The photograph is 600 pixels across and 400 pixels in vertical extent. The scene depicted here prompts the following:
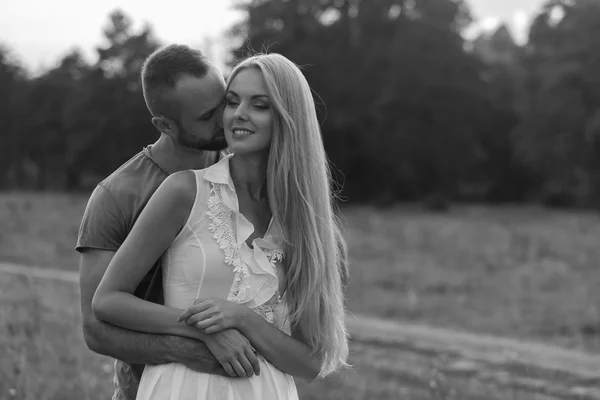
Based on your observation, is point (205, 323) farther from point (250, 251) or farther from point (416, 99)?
point (416, 99)

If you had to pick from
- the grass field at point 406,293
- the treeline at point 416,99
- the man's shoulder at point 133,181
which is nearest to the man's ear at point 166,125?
the man's shoulder at point 133,181

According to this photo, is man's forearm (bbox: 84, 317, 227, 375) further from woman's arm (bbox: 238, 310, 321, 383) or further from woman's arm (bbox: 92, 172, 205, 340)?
woman's arm (bbox: 238, 310, 321, 383)

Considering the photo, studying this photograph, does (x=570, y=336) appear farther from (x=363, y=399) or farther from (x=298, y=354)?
(x=298, y=354)

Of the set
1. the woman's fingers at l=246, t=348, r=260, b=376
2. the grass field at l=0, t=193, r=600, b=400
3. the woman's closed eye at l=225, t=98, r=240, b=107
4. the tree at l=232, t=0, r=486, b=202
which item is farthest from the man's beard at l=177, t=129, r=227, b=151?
the tree at l=232, t=0, r=486, b=202

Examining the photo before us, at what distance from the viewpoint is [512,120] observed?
45594 millimetres

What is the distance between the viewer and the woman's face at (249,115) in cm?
271

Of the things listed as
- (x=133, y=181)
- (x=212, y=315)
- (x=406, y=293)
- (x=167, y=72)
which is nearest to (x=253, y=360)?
(x=212, y=315)

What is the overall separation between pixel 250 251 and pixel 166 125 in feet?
1.64

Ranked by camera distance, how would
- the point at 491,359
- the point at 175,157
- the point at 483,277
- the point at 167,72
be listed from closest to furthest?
1. the point at 167,72
2. the point at 175,157
3. the point at 491,359
4. the point at 483,277

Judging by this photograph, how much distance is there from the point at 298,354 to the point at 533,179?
1867 inches

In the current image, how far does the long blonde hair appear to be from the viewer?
270 centimetres

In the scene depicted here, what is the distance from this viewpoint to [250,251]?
107 inches

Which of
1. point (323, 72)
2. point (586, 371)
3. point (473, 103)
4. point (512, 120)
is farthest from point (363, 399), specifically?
point (512, 120)

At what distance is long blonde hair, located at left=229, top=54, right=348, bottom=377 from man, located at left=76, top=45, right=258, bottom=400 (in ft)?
0.48
